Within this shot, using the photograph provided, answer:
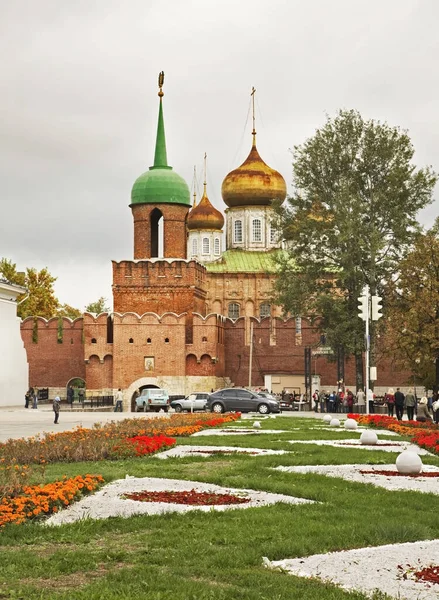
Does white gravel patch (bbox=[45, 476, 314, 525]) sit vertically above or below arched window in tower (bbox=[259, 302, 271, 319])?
below

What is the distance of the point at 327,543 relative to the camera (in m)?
8.82

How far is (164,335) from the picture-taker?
203 ft

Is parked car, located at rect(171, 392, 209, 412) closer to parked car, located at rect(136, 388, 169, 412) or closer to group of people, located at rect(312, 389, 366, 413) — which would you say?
parked car, located at rect(136, 388, 169, 412)

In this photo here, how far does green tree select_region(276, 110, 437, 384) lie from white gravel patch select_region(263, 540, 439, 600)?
33475 millimetres

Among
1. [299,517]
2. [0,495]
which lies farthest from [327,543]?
[0,495]

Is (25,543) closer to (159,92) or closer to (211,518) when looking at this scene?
(211,518)

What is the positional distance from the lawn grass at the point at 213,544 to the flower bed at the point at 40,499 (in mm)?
346

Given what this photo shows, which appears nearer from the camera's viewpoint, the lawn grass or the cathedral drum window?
the lawn grass

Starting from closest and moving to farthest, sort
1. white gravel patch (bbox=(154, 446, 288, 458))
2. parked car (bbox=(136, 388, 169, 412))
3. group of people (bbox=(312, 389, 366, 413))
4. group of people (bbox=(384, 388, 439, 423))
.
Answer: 1. white gravel patch (bbox=(154, 446, 288, 458))
2. group of people (bbox=(384, 388, 439, 423))
3. group of people (bbox=(312, 389, 366, 413))
4. parked car (bbox=(136, 388, 169, 412))

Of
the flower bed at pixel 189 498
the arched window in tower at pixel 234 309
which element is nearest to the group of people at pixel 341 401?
the arched window in tower at pixel 234 309

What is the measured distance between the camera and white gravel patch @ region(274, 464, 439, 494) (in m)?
12.8

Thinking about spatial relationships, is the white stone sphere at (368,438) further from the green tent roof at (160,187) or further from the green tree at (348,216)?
the green tent roof at (160,187)

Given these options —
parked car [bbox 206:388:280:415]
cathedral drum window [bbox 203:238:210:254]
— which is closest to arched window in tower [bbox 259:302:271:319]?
cathedral drum window [bbox 203:238:210:254]

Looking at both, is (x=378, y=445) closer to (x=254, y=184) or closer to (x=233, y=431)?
(x=233, y=431)
